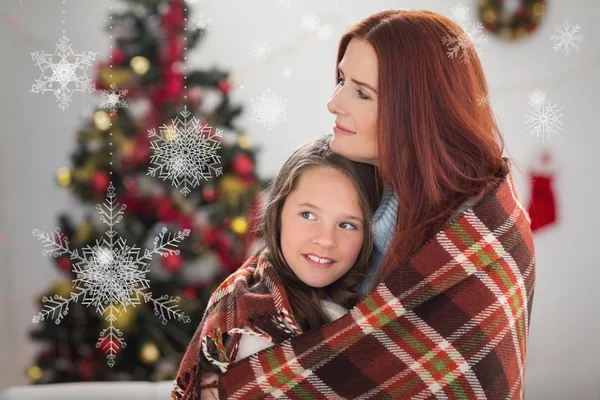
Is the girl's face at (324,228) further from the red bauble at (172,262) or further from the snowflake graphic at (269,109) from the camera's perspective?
the snowflake graphic at (269,109)

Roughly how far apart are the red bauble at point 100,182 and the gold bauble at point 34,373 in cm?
86

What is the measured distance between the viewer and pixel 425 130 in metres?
1.64

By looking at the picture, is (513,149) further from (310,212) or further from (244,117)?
(310,212)

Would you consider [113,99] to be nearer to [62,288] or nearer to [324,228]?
[62,288]

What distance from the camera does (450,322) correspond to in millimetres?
1544

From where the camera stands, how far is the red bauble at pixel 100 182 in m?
2.91

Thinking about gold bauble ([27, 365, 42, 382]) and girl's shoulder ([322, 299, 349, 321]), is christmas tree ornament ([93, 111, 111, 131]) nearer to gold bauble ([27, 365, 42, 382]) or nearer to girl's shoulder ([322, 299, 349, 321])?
gold bauble ([27, 365, 42, 382])

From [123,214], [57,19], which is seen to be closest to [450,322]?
[123,214]

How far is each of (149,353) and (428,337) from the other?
1.76m

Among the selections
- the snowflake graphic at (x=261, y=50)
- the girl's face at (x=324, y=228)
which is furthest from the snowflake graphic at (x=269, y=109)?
the girl's face at (x=324, y=228)

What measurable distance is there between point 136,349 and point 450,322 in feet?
6.01

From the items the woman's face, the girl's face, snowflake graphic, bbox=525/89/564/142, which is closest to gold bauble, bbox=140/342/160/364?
the girl's face

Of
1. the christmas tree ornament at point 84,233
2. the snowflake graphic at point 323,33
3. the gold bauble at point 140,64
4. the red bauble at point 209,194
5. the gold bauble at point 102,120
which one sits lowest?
the christmas tree ornament at point 84,233
